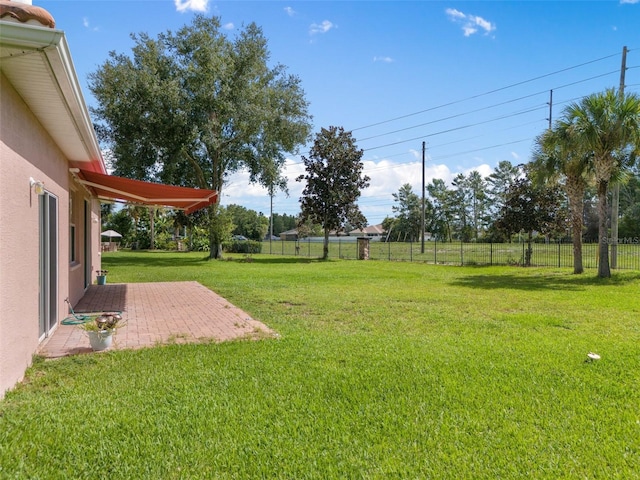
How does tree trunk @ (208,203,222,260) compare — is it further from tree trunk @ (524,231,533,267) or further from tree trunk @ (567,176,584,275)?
tree trunk @ (567,176,584,275)

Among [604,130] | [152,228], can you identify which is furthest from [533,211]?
[152,228]

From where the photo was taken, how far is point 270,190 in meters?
29.6

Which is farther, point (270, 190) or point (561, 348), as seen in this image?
point (270, 190)

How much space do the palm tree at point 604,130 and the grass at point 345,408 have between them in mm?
9870

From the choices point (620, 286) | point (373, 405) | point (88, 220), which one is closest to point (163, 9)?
point (88, 220)

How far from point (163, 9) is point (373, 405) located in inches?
407

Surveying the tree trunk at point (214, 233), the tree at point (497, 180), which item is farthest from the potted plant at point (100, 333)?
the tree at point (497, 180)

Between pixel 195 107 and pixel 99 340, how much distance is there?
2177 cm

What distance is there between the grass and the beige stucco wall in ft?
1.32

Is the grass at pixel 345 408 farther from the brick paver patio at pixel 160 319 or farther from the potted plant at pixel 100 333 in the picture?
the brick paver patio at pixel 160 319

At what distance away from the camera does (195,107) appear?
24797mm

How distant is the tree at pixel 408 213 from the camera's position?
74.9 m

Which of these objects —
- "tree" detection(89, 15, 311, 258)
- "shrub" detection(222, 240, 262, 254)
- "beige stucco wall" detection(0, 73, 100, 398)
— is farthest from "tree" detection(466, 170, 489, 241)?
"beige stucco wall" detection(0, 73, 100, 398)

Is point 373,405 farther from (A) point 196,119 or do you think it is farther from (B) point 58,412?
(A) point 196,119
